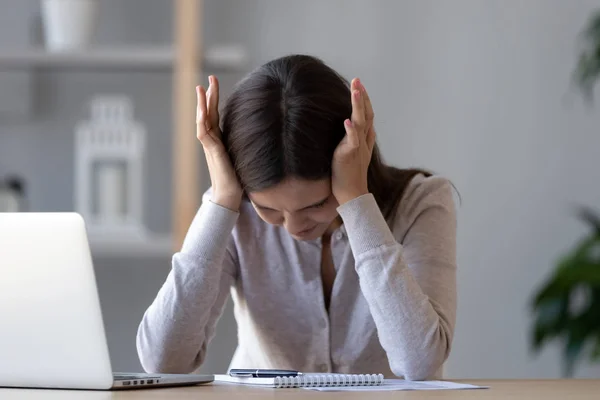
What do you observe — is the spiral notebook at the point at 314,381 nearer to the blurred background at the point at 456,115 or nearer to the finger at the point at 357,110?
the finger at the point at 357,110

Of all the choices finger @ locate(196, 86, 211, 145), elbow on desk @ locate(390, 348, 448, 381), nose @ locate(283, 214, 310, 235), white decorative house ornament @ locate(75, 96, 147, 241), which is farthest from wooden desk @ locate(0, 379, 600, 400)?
white decorative house ornament @ locate(75, 96, 147, 241)

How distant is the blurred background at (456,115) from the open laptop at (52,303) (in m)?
1.66

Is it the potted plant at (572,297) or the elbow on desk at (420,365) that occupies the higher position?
the elbow on desk at (420,365)

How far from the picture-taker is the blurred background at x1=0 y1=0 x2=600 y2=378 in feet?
8.92

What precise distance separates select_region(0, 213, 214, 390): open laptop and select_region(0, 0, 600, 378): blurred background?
1663 mm

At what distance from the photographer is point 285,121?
133cm

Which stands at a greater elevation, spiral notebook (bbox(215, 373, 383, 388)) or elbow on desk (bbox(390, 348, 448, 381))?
spiral notebook (bbox(215, 373, 383, 388))

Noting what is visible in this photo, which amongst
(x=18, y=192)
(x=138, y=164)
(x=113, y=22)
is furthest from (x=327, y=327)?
(x=113, y=22)

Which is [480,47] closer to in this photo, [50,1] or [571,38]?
[571,38]

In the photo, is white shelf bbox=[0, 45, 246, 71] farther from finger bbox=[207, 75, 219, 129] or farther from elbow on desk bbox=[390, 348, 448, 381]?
elbow on desk bbox=[390, 348, 448, 381]

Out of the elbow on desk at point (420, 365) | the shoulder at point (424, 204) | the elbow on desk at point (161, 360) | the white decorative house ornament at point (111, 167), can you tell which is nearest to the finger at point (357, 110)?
the shoulder at point (424, 204)

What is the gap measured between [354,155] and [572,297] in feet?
4.60

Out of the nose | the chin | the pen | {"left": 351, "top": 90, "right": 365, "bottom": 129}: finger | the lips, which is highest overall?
{"left": 351, "top": 90, "right": 365, "bottom": 129}: finger

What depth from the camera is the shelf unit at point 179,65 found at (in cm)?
246
